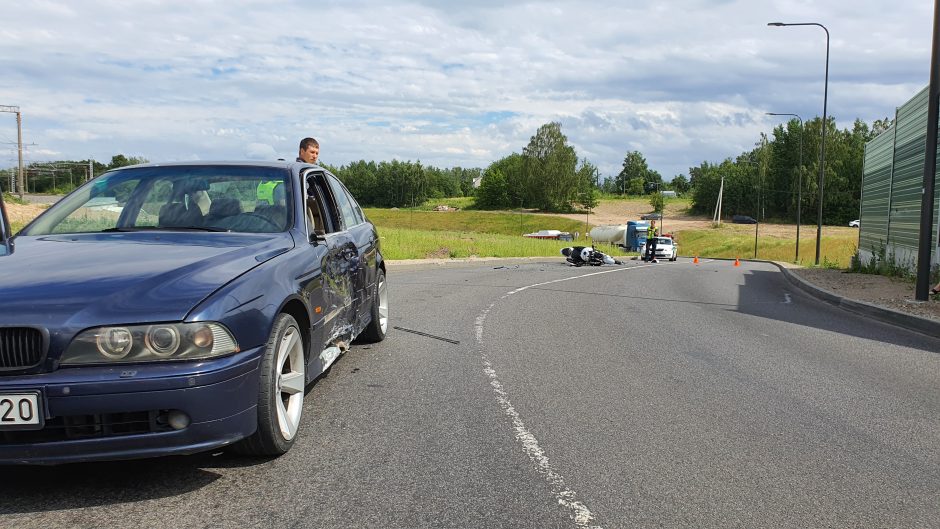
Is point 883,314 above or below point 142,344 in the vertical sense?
below

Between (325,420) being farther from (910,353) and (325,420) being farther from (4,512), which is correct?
(910,353)

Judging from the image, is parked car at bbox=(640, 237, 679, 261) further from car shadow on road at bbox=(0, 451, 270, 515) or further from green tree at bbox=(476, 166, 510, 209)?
green tree at bbox=(476, 166, 510, 209)

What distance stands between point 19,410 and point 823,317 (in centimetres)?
1134

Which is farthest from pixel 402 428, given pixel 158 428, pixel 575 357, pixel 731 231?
pixel 731 231

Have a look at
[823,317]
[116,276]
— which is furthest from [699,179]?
[116,276]

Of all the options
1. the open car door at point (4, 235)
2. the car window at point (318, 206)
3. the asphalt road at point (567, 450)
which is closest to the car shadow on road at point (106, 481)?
the asphalt road at point (567, 450)

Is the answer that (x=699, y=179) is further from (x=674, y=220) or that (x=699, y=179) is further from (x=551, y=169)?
(x=551, y=169)

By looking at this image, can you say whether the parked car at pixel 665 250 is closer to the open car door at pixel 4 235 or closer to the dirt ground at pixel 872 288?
the dirt ground at pixel 872 288

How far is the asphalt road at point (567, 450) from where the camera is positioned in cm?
333

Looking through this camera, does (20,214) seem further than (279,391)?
Yes

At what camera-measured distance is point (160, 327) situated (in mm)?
3180

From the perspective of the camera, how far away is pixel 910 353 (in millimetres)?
8156

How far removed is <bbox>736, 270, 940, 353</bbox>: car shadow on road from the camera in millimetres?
9273

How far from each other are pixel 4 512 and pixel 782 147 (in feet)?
357
